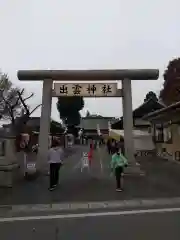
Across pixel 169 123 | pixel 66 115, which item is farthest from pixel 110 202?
pixel 66 115

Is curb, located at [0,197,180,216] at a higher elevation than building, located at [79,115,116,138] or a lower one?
lower

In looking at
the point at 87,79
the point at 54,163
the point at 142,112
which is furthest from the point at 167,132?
the point at 54,163

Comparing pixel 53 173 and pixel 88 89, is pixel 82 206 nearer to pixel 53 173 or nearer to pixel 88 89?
pixel 53 173

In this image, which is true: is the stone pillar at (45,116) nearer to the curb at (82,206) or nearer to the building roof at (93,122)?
the curb at (82,206)

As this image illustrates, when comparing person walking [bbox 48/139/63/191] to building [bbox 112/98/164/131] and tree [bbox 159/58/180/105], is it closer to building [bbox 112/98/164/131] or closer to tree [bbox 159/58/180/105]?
tree [bbox 159/58/180/105]

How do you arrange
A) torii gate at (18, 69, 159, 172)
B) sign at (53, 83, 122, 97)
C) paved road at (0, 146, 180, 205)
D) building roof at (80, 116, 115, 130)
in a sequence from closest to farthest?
paved road at (0, 146, 180, 205), torii gate at (18, 69, 159, 172), sign at (53, 83, 122, 97), building roof at (80, 116, 115, 130)

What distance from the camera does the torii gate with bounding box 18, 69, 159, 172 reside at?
63.2 ft

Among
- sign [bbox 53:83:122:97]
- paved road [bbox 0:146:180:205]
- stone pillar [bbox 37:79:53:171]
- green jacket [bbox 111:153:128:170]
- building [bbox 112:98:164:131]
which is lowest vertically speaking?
paved road [bbox 0:146:180:205]

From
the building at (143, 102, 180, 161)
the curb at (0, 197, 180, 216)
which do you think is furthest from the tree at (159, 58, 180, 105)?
the curb at (0, 197, 180, 216)

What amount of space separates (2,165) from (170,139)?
18.2 metres

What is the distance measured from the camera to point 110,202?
11.9m

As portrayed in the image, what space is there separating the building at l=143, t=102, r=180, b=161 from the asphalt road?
1385 centimetres

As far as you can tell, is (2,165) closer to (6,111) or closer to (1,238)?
(1,238)

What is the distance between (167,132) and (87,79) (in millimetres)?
14197
